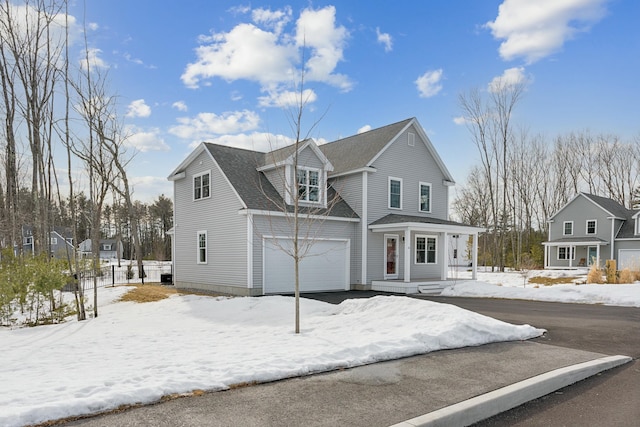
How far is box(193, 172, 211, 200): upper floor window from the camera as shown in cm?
1827

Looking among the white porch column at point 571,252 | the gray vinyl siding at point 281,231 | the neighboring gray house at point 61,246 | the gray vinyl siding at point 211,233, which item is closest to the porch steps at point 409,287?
the gray vinyl siding at point 281,231

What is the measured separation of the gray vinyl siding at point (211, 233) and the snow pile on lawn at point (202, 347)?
4744 millimetres

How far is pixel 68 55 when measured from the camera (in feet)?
39.5

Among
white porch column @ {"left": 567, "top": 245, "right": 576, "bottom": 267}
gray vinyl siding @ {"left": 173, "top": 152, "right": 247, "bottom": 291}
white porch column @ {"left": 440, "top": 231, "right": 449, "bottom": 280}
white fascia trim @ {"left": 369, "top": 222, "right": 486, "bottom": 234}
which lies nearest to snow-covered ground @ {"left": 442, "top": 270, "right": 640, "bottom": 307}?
white porch column @ {"left": 440, "top": 231, "right": 449, "bottom": 280}

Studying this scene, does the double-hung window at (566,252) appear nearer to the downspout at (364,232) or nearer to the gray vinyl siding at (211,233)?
the downspout at (364,232)

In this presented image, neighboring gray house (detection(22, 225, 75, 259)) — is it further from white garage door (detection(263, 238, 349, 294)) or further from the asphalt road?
the asphalt road

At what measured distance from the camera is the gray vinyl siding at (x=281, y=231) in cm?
1577

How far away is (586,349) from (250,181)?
13.0 m

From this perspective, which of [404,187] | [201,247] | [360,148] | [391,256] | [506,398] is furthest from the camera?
[360,148]

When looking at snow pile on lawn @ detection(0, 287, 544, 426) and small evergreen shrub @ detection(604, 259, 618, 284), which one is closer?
snow pile on lawn @ detection(0, 287, 544, 426)

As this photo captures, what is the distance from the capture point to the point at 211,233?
58.5 ft

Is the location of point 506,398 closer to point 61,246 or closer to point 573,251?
point 573,251

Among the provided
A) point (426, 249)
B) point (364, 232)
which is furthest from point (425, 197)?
point (364, 232)

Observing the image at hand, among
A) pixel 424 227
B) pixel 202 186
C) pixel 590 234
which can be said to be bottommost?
pixel 590 234
